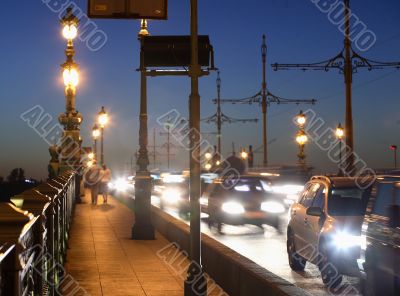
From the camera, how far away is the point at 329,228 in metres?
11.8

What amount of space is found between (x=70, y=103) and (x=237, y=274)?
18.7 metres

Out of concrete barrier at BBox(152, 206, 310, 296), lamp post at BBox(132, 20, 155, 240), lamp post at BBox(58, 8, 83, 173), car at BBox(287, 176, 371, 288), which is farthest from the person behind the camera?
lamp post at BBox(58, 8, 83, 173)

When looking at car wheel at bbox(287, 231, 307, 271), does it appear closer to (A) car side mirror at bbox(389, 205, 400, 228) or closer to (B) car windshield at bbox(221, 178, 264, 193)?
(A) car side mirror at bbox(389, 205, 400, 228)

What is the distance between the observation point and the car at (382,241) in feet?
27.6

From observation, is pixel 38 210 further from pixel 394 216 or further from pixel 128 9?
pixel 394 216

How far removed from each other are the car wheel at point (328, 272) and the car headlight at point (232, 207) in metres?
11.0

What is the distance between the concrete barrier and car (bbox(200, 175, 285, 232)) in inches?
311

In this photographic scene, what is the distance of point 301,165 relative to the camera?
5284 centimetres

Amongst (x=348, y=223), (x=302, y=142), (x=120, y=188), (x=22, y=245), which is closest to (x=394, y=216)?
(x=348, y=223)

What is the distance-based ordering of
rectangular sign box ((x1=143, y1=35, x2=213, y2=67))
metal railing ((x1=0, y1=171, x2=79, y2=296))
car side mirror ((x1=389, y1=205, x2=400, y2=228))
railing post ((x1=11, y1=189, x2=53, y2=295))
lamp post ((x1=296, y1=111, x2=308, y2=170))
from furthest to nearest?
lamp post ((x1=296, y1=111, x2=308, y2=170)), rectangular sign box ((x1=143, y1=35, x2=213, y2=67)), car side mirror ((x1=389, y1=205, x2=400, y2=228)), railing post ((x1=11, y1=189, x2=53, y2=295)), metal railing ((x1=0, y1=171, x2=79, y2=296))

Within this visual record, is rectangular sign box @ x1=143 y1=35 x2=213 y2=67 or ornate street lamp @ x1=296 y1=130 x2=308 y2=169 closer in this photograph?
rectangular sign box @ x1=143 y1=35 x2=213 y2=67

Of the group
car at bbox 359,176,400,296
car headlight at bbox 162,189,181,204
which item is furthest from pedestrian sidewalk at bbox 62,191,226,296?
car headlight at bbox 162,189,181,204

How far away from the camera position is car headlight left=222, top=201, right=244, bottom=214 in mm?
22969

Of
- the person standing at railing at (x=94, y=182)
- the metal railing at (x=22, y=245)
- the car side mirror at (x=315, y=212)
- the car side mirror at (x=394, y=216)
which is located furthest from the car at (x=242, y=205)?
the metal railing at (x=22, y=245)
